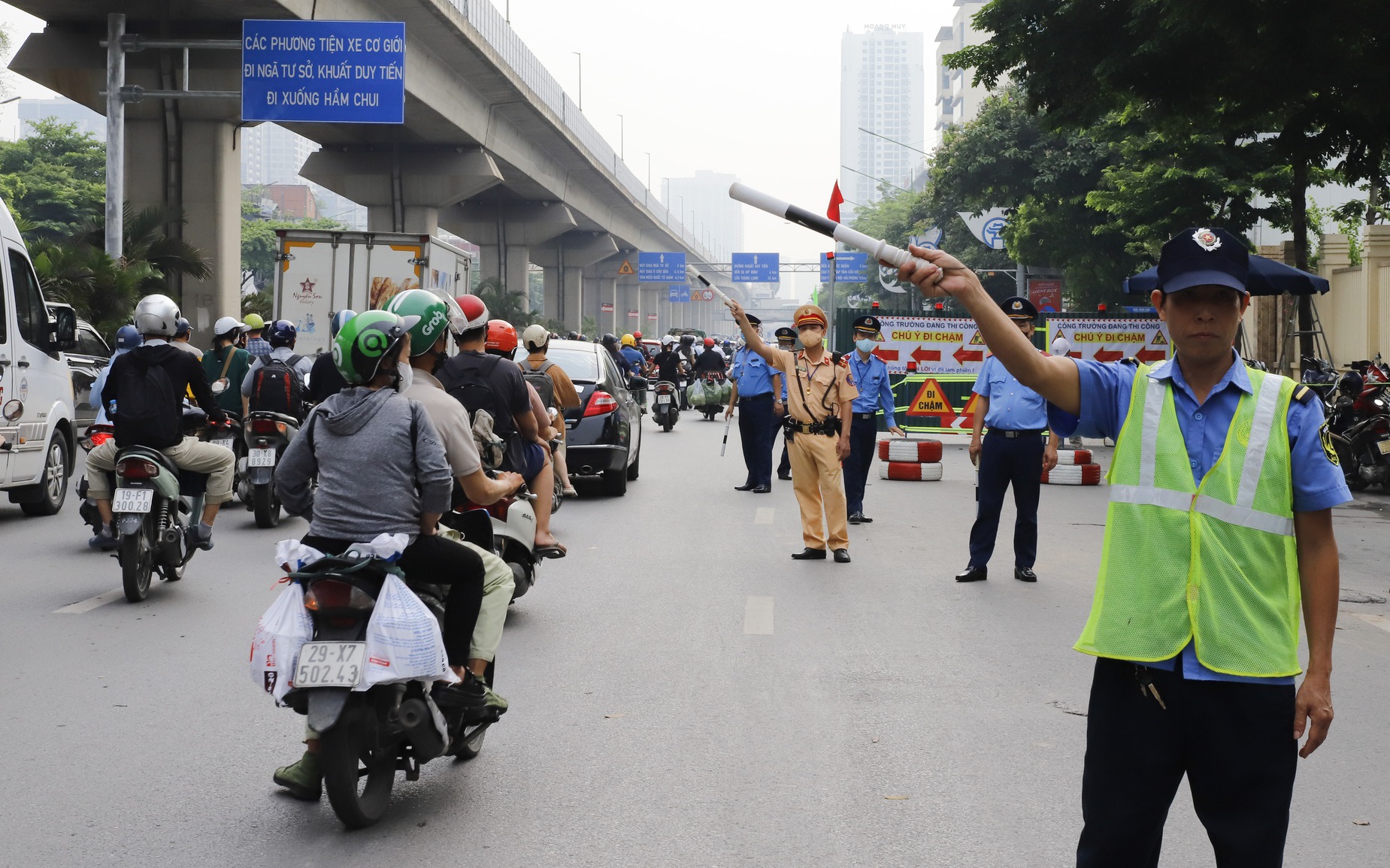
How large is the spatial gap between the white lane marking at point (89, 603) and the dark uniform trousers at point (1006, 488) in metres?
5.57

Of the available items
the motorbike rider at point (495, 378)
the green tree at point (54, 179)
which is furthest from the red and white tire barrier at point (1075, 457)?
the green tree at point (54, 179)

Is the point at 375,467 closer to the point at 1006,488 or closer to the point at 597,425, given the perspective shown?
the point at 1006,488

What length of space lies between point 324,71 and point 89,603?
1653cm

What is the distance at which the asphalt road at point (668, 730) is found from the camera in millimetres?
4578

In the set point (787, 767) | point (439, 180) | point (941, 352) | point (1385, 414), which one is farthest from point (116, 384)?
point (439, 180)

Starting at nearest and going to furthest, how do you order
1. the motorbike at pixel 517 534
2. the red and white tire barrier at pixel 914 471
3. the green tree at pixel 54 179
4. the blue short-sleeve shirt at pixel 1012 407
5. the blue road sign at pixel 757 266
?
the motorbike at pixel 517 534
the blue short-sleeve shirt at pixel 1012 407
the red and white tire barrier at pixel 914 471
the green tree at pixel 54 179
the blue road sign at pixel 757 266

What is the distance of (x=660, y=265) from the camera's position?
78.1 metres

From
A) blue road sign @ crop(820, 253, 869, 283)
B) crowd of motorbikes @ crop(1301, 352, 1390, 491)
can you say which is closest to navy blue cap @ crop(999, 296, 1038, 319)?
crowd of motorbikes @ crop(1301, 352, 1390, 491)

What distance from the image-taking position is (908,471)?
59.9 ft

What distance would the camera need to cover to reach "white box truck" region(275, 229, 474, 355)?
19781 millimetres

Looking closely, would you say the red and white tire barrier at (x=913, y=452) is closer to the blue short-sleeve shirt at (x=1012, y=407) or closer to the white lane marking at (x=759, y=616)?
the blue short-sleeve shirt at (x=1012, y=407)

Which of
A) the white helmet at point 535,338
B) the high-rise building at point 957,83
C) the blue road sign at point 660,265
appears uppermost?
the high-rise building at point 957,83

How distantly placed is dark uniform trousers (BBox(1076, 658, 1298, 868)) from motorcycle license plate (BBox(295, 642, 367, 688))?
226cm

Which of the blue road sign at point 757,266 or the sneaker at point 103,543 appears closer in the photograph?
the sneaker at point 103,543
